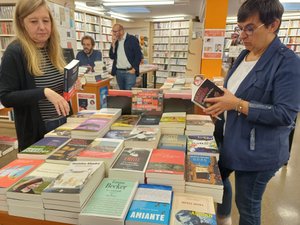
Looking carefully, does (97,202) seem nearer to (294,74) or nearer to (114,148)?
(114,148)

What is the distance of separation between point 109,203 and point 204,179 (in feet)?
1.35

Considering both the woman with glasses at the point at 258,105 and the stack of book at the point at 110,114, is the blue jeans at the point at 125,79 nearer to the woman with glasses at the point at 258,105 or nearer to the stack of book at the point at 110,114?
the stack of book at the point at 110,114

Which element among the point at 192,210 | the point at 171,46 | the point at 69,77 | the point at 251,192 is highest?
the point at 171,46

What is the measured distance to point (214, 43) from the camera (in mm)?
3598

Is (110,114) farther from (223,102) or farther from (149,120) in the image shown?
(223,102)

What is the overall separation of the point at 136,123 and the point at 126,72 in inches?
126

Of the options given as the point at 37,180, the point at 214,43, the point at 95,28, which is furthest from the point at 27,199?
the point at 95,28

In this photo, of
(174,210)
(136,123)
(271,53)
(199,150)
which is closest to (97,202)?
(174,210)

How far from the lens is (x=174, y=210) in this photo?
86 cm

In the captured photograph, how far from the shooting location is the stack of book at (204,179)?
3.13 feet

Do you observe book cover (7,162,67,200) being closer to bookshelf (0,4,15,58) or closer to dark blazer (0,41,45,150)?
dark blazer (0,41,45,150)

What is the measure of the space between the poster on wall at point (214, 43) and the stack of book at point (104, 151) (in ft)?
9.31

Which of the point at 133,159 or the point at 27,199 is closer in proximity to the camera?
the point at 27,199

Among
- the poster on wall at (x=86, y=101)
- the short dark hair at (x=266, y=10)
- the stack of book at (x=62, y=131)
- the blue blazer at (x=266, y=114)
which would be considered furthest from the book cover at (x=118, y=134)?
the poster on wall at (x=86, y=101)
